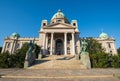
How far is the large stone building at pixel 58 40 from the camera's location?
44.5 meters

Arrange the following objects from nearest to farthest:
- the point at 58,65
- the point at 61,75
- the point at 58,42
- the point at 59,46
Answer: the point at 61,75 → the point at 58,65 → the point at 59,46 → the point at 58,42

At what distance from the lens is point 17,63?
1808 cm

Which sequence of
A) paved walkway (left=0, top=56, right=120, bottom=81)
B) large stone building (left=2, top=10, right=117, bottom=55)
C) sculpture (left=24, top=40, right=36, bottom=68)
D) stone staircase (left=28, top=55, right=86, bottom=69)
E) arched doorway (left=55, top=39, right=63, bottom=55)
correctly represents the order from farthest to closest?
arched doorway (left=55, top=39, right=63, bottom=55), large stone building (left=2, top=10, right=117, bottom=55), sculpture (left=24, top=40, right=36, bottom=68), stone staircase (left=28, top=55, right=86, bottom=69), paved walkway (left=0, top=56, right=120, bottom=81)

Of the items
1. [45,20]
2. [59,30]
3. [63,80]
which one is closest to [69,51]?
[59,30]

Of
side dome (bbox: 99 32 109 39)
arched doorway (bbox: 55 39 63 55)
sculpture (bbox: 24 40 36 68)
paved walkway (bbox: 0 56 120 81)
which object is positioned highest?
side dome (bbox: 99 32 109 39)

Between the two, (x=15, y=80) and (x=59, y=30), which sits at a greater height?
(x=59, y=30)

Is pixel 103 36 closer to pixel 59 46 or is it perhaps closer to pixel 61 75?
pixel 59 46

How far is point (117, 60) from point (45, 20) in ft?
127

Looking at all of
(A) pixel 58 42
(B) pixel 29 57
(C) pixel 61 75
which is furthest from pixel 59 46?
(C) pixel 61 75

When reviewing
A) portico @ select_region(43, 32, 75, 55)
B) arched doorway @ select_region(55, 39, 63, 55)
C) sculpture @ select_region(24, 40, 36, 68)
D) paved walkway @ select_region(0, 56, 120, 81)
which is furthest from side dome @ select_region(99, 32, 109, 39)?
paved walkway @ select_region(0, 56, 120, 81)

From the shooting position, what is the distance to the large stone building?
1753 inches

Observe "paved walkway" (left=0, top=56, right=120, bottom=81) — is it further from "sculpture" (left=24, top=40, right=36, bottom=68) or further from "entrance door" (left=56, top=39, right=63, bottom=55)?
"entrance door" (left=56, top=39, right=63, bottom=55)

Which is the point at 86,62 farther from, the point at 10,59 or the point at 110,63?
the point at 10,59

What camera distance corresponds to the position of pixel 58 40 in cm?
5044
